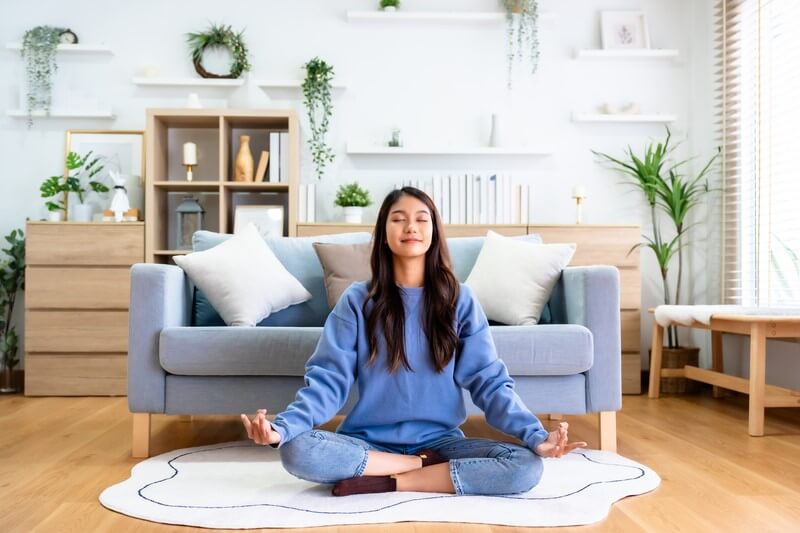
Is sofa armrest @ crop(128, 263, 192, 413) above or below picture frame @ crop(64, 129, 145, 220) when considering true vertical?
below

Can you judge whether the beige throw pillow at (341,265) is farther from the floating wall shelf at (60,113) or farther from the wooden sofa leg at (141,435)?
the floating wall shelf at (60,113)

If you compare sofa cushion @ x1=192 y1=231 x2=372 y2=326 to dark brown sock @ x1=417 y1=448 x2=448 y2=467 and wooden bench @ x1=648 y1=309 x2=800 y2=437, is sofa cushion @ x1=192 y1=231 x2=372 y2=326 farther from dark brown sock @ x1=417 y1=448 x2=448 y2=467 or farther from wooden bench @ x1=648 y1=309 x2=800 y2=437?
wooden bench @ x1=648 y1=309 x2=800 y2=437

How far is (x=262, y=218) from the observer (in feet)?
14.3

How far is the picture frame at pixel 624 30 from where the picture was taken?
466 cm

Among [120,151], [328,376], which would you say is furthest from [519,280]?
[120,151]

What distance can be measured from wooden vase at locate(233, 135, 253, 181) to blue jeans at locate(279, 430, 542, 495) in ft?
8.50

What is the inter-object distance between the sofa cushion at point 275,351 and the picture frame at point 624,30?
270 centimetres

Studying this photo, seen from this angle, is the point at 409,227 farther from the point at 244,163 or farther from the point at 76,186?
the point at 76,186

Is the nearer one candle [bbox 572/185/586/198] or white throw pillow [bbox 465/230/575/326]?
white throw pillow [bbox 465/230/575/326]

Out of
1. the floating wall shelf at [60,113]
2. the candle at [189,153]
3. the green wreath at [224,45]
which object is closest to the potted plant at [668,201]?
the green wreath at [224,45]

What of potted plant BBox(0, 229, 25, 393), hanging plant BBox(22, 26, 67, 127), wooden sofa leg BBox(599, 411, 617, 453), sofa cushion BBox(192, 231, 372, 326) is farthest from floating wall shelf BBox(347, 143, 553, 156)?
wooden sofa leg BBox(599, 411, 617, 453)

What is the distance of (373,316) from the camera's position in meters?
2.03

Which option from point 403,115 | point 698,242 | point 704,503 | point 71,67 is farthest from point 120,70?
point 704,503

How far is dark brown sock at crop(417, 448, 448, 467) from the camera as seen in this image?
204 centimetres
